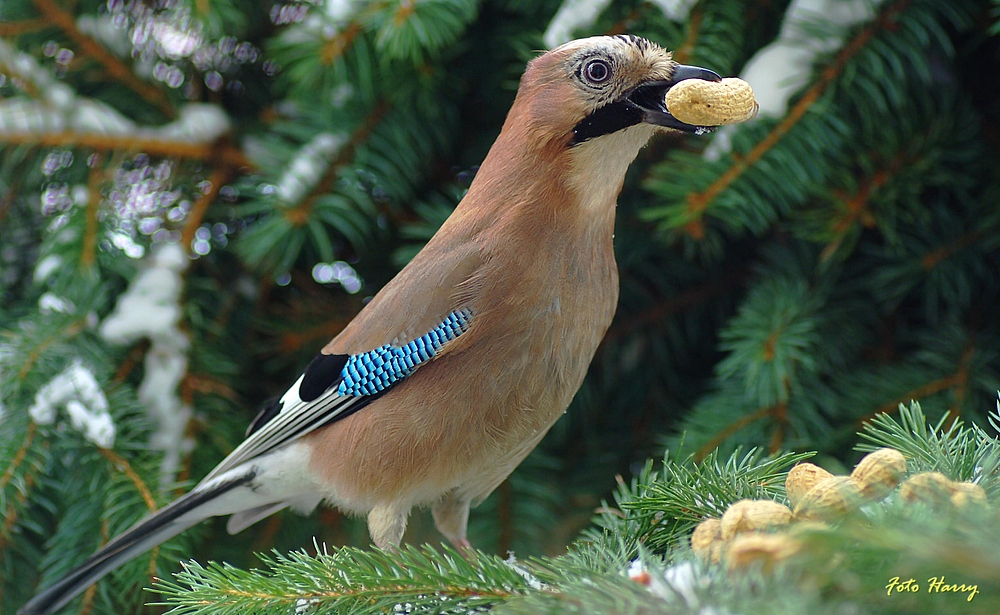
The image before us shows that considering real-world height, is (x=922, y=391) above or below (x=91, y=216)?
above

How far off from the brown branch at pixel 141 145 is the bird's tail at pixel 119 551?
1.97 feet

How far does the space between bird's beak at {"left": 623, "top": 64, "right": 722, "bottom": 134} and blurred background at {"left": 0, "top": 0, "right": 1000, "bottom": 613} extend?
0.56 feet

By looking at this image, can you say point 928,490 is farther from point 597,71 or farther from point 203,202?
point 203,202

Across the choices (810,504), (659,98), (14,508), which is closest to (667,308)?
(659,98)

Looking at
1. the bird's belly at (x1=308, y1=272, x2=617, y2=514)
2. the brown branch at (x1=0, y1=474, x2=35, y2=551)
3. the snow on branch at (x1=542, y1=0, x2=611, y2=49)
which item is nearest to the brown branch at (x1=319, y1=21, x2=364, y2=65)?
the snow on branch at (x1=542, y1=0, x2=611, y2=49)

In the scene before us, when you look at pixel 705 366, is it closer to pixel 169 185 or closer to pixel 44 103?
pixel 169 185

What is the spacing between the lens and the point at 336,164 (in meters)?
1.41

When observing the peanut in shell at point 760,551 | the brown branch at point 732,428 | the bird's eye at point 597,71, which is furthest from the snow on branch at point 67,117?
the peanut in shell at point 760,551

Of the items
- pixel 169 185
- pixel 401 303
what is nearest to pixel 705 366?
pixel 401 303

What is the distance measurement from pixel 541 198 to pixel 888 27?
0.57m

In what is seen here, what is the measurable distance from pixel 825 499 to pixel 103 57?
1375 mm

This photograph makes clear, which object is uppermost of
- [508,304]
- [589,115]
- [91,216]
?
[589,115]

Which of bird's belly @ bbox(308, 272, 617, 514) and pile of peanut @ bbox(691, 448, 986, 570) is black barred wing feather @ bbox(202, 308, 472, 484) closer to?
bird's belly @ bbox(308, 272, 617, 514)

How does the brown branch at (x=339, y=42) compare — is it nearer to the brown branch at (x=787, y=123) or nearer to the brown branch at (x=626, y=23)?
the brown branch at (x=626, y=23)
